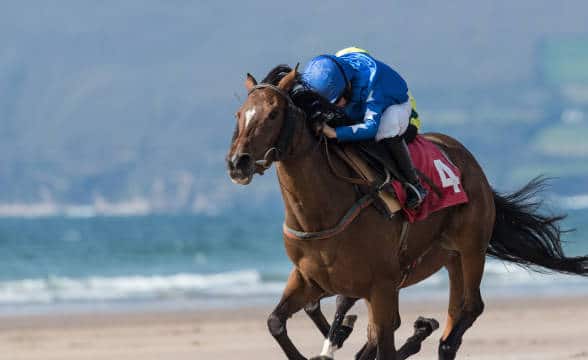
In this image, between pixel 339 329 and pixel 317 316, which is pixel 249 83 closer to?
pixel 339 329

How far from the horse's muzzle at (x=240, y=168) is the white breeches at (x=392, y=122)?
99 centimetres

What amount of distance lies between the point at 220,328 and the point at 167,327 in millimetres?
582

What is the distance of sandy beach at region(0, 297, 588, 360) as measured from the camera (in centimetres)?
1075

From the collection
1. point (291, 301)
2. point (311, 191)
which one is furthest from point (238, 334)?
point (311, 191)

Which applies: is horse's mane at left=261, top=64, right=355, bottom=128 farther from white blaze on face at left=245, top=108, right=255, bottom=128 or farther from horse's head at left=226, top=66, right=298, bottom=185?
white blaze on face at left=245, top=108, right=255, bottom=128

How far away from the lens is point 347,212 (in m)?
6.53

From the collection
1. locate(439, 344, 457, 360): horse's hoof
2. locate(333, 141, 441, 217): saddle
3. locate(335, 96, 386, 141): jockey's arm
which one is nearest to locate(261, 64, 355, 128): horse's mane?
locate(335, 96, 386, 141): jockey's arm

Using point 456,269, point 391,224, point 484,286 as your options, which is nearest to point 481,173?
point 456,269

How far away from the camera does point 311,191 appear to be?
6.45 meters

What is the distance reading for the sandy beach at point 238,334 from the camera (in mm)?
10750

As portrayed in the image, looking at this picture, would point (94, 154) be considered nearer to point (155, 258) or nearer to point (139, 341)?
point (155, 258)

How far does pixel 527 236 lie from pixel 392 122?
180 centimetres

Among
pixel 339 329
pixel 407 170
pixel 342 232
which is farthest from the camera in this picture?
pixel 339 329

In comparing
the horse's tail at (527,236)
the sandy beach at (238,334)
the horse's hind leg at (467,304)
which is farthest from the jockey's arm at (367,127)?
the sandy beach at (238,334)
